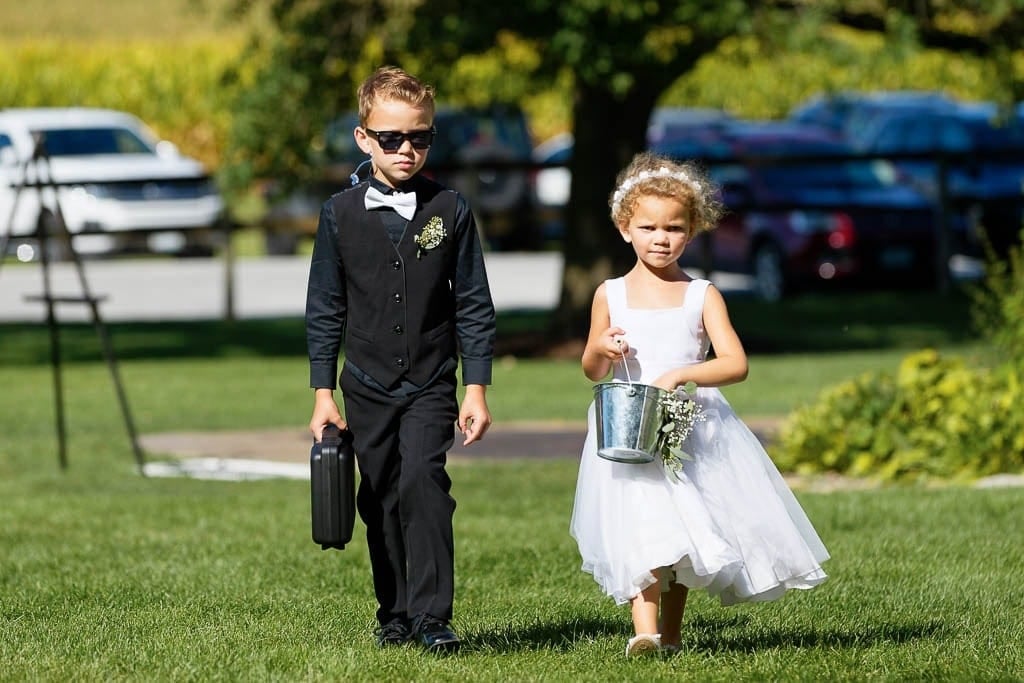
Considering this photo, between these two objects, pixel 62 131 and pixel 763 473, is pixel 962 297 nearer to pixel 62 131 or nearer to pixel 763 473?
pixel 62 131

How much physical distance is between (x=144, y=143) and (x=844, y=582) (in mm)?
23532

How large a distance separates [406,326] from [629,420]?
2.36 feet

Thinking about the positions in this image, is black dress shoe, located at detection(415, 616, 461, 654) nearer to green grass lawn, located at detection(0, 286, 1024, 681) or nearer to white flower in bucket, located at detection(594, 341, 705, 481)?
green grass lawn, located at detection(0, 286, 1024, 681)

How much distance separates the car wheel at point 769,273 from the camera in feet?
74.1

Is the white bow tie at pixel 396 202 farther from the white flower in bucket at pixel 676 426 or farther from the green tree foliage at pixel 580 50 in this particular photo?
the green tree foliage at pixel 580 50

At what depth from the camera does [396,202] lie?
5.51 meters

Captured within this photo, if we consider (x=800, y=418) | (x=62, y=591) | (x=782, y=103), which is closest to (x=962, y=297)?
(x=800, y=418)

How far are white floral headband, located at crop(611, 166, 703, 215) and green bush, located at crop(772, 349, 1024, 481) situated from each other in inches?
178

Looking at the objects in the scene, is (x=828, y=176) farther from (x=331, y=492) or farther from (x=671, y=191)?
(x=331, y=492)

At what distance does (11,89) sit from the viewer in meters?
37.4

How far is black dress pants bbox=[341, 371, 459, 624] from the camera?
216 inches

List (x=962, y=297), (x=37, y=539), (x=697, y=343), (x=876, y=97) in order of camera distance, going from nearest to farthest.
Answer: (x=697, y=343) < (x=37, y=539) < (x=962, y=297) < (x=876, y=97)

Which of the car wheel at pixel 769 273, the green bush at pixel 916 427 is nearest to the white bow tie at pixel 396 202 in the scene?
the green bush at pixel 916 427

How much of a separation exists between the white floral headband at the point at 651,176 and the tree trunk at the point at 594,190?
11.0 meters
